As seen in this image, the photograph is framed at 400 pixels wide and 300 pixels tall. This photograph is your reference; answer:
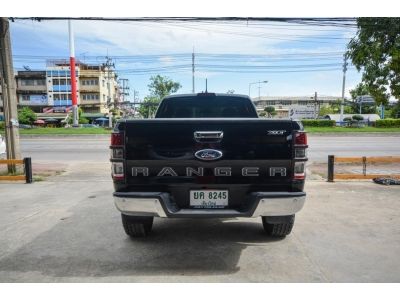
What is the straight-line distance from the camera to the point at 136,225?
4.32 m

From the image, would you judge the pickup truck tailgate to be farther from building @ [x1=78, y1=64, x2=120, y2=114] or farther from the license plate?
building @ [x1=78, y1=64, x2=120, y2=114]

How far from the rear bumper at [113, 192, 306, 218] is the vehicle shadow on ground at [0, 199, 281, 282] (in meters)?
0.60

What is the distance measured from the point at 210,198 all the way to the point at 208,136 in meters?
0.67

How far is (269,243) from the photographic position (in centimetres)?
430

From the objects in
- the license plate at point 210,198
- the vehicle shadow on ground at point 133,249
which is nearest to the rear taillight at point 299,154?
the license plate at point 210,198

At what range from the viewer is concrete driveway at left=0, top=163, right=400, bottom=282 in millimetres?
3438

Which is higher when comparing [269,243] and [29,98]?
[29,98]

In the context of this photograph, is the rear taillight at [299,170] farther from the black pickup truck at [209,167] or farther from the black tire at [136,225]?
the black tire at [136,225]

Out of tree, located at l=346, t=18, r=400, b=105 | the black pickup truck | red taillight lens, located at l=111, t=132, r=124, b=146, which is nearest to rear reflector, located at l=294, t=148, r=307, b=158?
the black pickup truck

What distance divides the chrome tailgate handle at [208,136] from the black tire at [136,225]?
1.39 m

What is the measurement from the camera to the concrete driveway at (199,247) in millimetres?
3438
